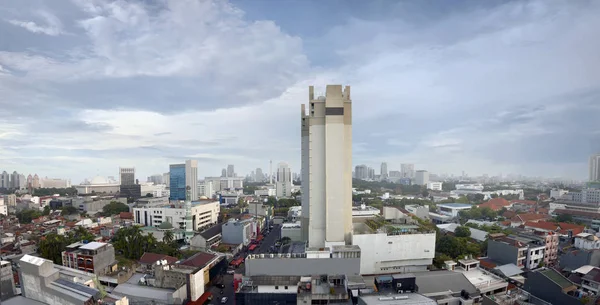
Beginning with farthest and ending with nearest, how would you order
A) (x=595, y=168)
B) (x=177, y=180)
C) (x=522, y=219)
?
(x=177, y=180) → (x=595, y=168) → (x=522, y=219)

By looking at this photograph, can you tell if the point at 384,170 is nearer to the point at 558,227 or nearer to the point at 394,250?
the point at 558,227

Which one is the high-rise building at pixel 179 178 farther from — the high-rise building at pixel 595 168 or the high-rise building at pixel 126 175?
the high-rise building at pixel 595 168

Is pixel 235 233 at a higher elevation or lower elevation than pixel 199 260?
lower

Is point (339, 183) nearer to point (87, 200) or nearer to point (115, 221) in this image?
point (115, 221)

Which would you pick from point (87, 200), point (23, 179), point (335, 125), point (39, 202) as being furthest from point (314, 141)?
point (23, 179)

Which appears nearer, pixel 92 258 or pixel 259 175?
pixel 92 258

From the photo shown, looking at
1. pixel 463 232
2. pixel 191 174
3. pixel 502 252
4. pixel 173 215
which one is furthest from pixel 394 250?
pixel 191 174

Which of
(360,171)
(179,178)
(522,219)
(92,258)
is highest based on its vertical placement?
(179,178)
